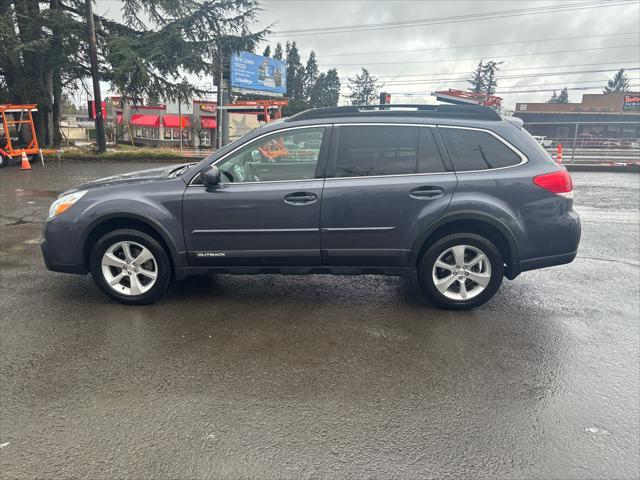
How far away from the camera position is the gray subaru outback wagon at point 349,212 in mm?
4031

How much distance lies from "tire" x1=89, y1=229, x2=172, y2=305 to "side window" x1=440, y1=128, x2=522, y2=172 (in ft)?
9.15

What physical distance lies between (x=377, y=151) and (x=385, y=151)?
7 cm

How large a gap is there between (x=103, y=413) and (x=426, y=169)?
3113 mm

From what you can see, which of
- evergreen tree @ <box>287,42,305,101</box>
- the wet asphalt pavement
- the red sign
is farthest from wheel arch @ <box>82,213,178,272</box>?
evergreen tree @ <box>287,42,305,101</box>

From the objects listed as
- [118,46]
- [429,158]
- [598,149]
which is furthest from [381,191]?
[598,149]

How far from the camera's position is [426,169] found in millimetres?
4090

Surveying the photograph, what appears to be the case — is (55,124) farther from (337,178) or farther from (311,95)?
(311,95)

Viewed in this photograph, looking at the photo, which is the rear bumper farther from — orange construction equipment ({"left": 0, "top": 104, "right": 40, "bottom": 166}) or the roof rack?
orange construction equipment ({"left": 0, "top": 104, "right": 40, "bottom": 166})

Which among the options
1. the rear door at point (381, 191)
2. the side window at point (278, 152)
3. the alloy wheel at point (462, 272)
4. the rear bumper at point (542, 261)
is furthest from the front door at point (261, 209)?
the rear bumper at point (542, 261)

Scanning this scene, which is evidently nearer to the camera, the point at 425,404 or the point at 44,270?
the point at 425,404

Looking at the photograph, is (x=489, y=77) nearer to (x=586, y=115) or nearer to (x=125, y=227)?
(x=586, y=115)

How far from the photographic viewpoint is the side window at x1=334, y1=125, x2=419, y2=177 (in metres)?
4.11

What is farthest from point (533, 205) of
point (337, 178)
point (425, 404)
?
point (425, 404)

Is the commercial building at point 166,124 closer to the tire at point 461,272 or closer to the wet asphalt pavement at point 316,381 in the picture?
the wet asphalt pavement at point 316,381
